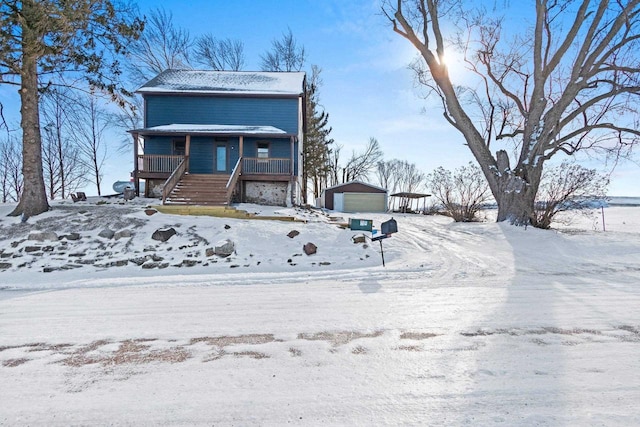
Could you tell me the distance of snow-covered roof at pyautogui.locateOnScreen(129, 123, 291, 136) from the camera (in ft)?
45.9

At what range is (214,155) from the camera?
50.8ft

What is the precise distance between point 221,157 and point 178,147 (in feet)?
7.53

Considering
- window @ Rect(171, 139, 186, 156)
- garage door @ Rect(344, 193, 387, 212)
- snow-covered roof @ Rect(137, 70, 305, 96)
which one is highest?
snow-covered roof @ Rect(137, 70, 305, 96)

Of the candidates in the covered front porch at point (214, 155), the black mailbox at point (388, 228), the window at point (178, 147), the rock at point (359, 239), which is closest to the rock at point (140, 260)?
the rock at point (359, 239)

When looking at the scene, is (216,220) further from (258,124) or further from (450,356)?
(258,124)

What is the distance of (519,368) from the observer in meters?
2.50

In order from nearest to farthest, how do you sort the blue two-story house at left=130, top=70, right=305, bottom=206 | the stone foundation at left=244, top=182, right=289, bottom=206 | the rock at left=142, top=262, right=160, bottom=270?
the rock at left=142, top=262, right=160, bottom=270 → the blue two-story house at left=130, top=70, right=305, bottom=206 → the stone foundation at left=244, top=182, right=289, bottom=206

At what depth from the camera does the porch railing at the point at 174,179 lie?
11464 mm

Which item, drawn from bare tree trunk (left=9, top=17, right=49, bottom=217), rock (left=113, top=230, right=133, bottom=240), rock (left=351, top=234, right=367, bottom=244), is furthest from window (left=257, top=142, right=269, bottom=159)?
rock (left=351, top=234, right=367, bottom=244)

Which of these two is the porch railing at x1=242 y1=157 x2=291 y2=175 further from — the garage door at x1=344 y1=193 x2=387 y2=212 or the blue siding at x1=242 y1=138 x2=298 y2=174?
the garage door at x1=344 y1=193 x2=387 y2=212

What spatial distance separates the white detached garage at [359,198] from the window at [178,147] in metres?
13.5

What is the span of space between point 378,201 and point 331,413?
24.7 meters

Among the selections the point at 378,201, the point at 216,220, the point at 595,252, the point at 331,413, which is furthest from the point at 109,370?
the point at 378,201

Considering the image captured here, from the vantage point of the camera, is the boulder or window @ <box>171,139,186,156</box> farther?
window @ <box>171,139,186,156</box>
